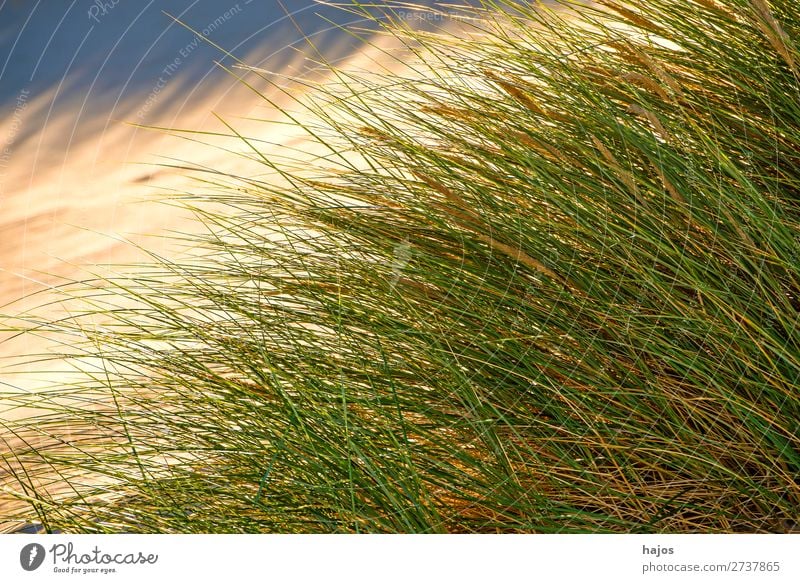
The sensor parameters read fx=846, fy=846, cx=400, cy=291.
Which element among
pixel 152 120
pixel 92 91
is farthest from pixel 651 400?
pixel 92 91

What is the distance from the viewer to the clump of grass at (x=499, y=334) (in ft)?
3.10

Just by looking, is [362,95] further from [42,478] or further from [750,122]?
[42,478]

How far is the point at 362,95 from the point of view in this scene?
1310mm

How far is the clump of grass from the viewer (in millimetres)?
945

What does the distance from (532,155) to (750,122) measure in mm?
318

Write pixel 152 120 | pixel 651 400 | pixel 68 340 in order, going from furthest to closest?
pixel 152 120, pixel 68 340, pixel 651 400

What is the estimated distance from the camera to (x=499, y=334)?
1024 mm
